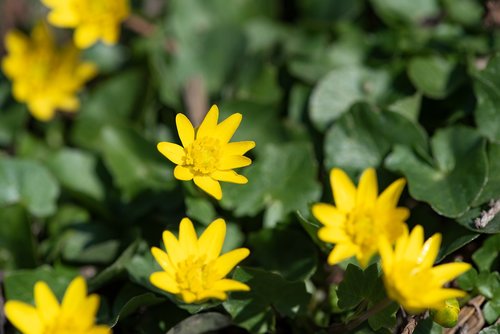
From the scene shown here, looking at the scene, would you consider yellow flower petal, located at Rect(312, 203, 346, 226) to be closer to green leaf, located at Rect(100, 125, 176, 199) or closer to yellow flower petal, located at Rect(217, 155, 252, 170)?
yellow flower petal, located at Rect(217, 155, 252, 170)

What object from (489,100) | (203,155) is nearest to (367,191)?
(203,155)

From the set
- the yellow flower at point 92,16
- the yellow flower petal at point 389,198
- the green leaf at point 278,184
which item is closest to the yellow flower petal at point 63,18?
the yellow flower at point 92,16

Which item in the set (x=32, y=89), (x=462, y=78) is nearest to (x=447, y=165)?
(x=462, y=78)

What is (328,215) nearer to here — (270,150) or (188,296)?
(188,296)

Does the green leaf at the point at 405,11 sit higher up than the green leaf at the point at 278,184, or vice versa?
the green leaf at the point at 405,11

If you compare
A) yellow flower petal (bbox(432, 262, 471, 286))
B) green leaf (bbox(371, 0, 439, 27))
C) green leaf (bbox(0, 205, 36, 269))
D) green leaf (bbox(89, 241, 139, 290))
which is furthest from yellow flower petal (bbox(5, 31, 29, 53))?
yellow flower petal (bbox(432, 262, 471, 286))

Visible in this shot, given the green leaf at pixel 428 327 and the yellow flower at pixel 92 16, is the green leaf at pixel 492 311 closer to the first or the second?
the green leaf at pixel 428 327

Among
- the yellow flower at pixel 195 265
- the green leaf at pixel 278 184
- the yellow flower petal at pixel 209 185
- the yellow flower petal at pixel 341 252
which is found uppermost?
the yellow flower petal at pixel 209 185

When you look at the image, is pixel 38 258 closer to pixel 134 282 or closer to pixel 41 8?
pixel 134 282
